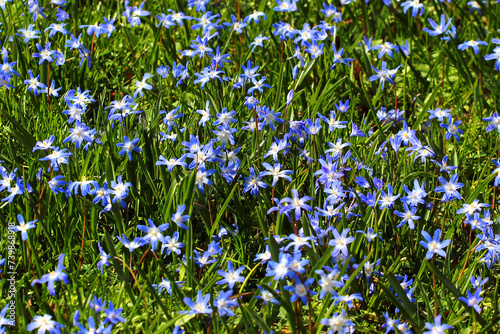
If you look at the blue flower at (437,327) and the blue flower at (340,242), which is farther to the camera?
the blue flower at (340,242)

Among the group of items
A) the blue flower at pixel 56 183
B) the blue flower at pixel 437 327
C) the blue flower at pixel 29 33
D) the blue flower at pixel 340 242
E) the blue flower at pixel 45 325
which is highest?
the blue flower at pixel 29 33

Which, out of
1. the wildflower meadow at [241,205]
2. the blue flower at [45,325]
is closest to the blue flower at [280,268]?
the wildflower meadow at [241,205]

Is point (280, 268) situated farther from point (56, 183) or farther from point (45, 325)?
point (56, 183)

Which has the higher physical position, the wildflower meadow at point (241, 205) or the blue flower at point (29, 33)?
the blue flower at point (29, 33)

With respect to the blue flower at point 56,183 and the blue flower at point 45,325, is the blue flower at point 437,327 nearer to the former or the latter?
the blue flower at point 45,325

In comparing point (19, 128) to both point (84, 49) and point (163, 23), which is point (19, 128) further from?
point (163, 23)

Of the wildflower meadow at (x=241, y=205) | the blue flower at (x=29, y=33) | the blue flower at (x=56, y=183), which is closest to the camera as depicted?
the wildflower meadow at (x=241, y=205)

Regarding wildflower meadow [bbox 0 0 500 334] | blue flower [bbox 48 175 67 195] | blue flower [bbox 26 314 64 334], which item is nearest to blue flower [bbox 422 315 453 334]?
wildflower meadow [bbox 0 0 500 334]

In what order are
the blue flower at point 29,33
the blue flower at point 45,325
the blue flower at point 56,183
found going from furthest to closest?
the blue flower at point 29,33
the blue flower at point 56,183
the blue flower at point 45,325

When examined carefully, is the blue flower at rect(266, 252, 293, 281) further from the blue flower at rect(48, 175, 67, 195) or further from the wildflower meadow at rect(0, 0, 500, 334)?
the blue flower at rect(48, 175, 67, 195)
